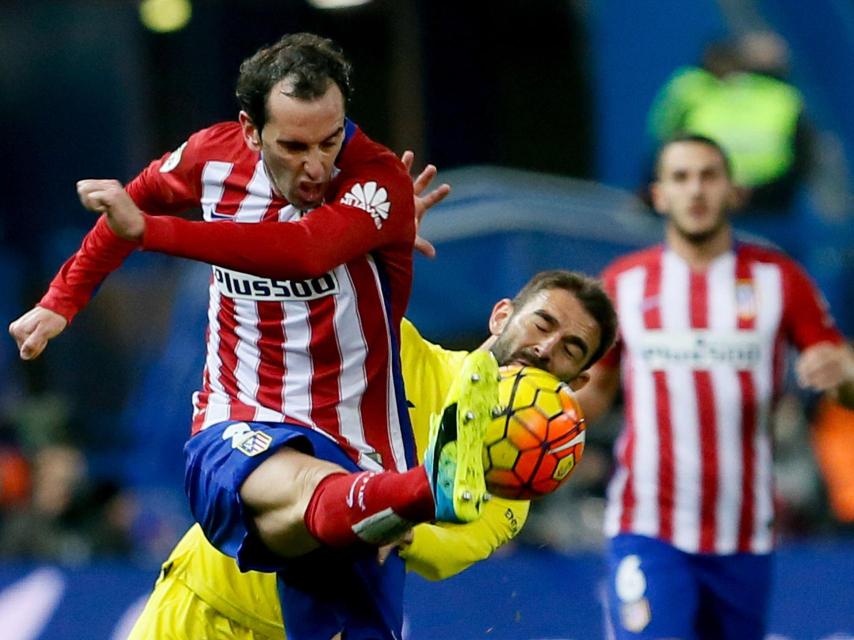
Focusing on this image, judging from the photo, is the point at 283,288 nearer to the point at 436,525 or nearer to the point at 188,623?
the point at 436,525

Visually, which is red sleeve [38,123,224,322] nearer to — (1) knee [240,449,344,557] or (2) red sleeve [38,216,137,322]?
(2) red sleeve [38,216,137,322]

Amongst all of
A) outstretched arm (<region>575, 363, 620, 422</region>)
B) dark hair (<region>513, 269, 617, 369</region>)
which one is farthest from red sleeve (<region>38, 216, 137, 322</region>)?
outstretched arm (<region>575, 363, 620, 422</region>)

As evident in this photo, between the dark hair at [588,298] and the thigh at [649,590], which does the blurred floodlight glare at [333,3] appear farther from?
the dark hair at [588,298]

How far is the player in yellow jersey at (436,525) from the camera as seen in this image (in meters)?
4.89

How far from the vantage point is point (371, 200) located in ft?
15.4

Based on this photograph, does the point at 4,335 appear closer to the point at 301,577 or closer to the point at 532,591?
the point at 532,591

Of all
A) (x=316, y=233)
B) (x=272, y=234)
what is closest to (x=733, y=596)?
(x=316, y=233)

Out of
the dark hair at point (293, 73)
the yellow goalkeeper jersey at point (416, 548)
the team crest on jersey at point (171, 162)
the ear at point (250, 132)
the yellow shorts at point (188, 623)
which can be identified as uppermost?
the dark hair at point (293, 73)

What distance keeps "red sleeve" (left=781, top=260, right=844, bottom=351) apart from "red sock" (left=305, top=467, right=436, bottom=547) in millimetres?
2377

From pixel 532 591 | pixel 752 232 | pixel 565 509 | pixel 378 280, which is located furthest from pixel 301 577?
pixel 752 232

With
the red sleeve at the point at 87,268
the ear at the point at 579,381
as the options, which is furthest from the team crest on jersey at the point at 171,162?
the ear at the point at 579,381

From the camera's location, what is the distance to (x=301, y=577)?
4.84 m

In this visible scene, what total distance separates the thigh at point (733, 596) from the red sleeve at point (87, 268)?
244cm

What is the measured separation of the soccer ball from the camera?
14.7ft
